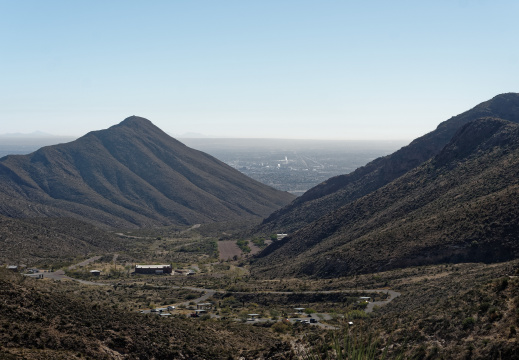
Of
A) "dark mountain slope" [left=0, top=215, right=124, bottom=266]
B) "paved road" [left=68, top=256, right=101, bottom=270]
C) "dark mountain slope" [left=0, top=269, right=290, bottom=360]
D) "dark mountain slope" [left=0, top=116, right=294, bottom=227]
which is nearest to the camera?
"dark mountain slope" [left=0, top=269, right=290, bottom=360]

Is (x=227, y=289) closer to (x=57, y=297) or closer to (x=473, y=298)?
(x=57, y=297)

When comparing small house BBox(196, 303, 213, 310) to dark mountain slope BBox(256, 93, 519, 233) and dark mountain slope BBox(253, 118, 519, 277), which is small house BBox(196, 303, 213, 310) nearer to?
dark mountain slope BBox(253, 118, 519, 277)

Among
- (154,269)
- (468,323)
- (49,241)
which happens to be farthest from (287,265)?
(468,323)

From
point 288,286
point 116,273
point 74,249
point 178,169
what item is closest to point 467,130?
point 288,286

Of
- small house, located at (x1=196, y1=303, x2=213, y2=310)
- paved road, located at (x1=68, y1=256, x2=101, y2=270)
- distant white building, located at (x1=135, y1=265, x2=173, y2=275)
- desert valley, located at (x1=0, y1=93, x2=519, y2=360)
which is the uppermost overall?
desert valley, located at (x1=0, y1=93, x2=519, y2=360)

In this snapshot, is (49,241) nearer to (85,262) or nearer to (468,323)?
(85,262)

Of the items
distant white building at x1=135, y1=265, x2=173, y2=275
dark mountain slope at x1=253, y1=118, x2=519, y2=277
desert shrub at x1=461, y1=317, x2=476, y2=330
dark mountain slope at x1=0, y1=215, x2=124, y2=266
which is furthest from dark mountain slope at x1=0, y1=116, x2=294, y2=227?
desert shrub at x1=461, y1=317, x2=476, y2=330
